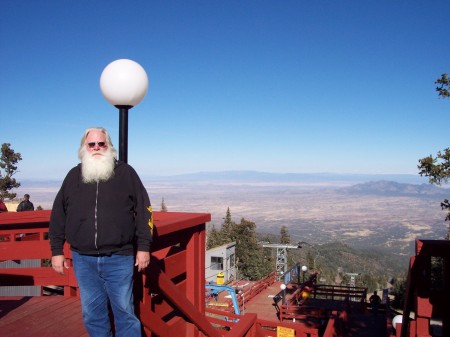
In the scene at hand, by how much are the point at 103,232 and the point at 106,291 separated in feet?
1.45

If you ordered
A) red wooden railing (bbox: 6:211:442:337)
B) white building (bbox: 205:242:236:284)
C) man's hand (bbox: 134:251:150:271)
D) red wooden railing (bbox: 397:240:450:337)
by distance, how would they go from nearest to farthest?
man's hand (bbox: 134:251:150:271) → red wooden railing (bbox: 6:211:442:337) → red wooden railing (bbox: 397:240:450:337) → white building (bbox: 205:242:236:284)

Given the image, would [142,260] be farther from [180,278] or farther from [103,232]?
[180,278]

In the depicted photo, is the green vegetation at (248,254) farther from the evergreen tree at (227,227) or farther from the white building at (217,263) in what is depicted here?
the white building at (217,263)

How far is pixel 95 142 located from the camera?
268 centimetres

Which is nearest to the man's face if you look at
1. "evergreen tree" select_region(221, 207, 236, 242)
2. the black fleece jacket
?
the black fleece jacket

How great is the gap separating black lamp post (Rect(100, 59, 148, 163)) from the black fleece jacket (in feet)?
2.58

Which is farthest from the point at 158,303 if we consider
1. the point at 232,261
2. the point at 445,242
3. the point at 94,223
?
the point at 232,261

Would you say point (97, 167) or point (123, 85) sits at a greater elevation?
point (123, 85)

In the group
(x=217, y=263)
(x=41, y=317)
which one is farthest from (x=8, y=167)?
(x=41, y=317)

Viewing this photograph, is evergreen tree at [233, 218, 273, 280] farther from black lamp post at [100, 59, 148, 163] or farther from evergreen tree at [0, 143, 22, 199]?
black lamp post at [100, 59, 148, 163]

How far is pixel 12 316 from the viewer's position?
3865 mm

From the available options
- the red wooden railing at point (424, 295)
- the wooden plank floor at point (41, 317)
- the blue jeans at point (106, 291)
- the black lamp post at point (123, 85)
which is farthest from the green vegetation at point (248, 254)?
the blue jeans at point (106, 291)

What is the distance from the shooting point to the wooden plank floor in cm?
345

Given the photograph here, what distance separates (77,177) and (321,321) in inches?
596
